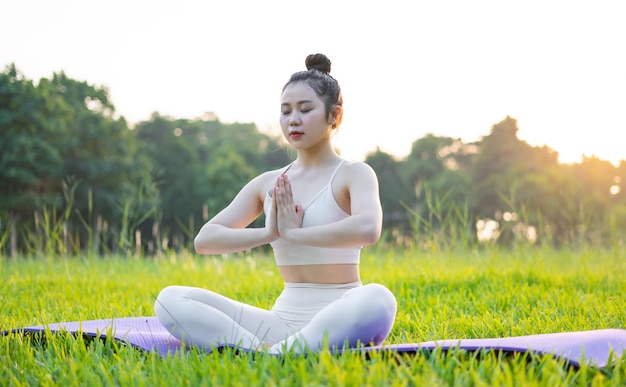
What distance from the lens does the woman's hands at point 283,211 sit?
273 centimetres

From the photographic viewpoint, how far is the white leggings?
254cm

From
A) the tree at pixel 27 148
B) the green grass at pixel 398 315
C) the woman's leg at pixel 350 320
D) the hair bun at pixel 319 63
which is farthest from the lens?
the tree at pixel 27 148

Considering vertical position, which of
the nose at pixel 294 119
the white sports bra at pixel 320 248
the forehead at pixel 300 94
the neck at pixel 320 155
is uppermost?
the forehead at pixel 300 94

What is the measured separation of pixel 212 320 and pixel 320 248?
55cm

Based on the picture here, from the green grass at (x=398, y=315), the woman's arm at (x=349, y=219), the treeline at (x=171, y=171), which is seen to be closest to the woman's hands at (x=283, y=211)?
the woman's arm at (x=349, y=219)

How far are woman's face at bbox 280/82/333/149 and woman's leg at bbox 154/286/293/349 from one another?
30.7 inches

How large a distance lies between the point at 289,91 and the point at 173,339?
1275mm

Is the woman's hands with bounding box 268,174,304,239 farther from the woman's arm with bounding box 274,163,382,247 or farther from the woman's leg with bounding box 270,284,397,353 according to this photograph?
the woman's leg with bounding box 270,284,397,353

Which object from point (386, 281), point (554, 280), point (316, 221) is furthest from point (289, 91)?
point (554, 280)

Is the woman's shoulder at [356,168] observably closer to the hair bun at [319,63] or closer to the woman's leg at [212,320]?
the hair bun at [319,63]

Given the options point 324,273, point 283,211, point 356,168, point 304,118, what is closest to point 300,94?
point 304,118

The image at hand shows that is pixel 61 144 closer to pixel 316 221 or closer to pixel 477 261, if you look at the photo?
pixel 477 261

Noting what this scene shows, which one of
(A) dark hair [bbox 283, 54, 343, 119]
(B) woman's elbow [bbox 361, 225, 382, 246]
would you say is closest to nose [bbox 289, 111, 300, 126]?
(A) dark hair [bbox 283, 54, 343, 119]

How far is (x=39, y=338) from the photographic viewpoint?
3.22 metres
